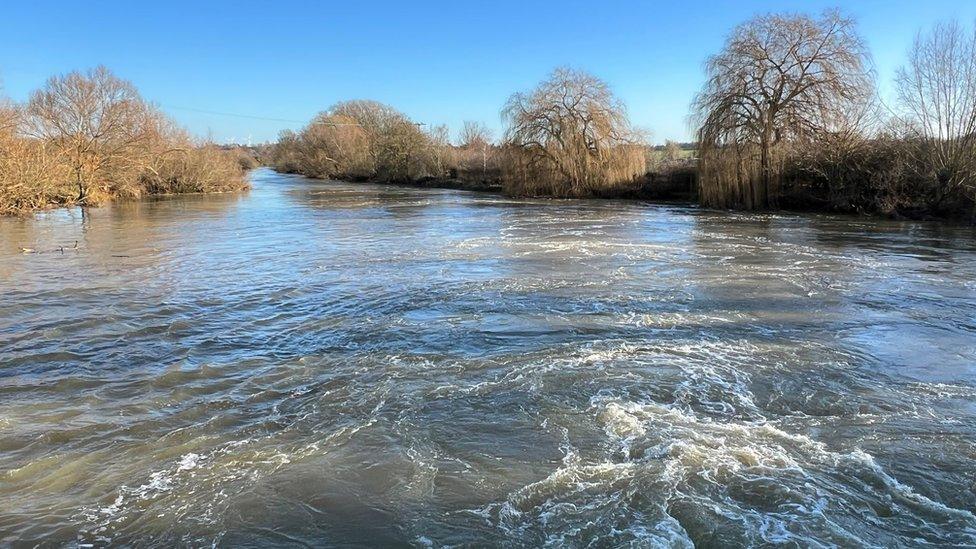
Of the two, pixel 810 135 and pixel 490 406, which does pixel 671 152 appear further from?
pixel 490 406

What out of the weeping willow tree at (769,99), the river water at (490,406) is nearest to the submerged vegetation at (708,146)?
the weeping willow tree at (769,99)

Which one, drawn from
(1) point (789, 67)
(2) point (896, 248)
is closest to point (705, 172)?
(1) point (789, 67)

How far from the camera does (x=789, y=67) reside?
2544 cm

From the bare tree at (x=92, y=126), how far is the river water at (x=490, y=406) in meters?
21.4

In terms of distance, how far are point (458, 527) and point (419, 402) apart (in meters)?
2.05

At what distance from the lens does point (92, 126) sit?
32.1m

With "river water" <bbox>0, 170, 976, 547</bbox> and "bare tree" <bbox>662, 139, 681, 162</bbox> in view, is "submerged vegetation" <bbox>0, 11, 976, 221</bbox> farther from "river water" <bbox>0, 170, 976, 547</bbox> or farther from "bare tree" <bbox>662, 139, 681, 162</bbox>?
"river water" <bbox>0, 170, 976, 547</bbox>

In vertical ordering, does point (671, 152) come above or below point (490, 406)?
above

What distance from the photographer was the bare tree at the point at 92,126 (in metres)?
30.1

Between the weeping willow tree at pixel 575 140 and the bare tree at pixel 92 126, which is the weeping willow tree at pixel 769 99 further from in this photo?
the bare tree at pixel 92 126

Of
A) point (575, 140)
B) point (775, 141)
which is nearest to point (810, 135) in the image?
point (775, 141)

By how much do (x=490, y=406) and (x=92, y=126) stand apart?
1372 inches

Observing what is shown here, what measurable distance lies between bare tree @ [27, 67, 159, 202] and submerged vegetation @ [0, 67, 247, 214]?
42 mm

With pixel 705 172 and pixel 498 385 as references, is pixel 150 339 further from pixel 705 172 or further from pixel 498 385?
pixel 705 172
